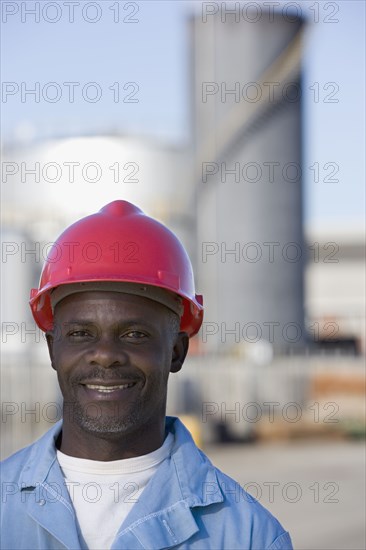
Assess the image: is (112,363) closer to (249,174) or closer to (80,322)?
(80,322)

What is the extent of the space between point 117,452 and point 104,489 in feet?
0.29

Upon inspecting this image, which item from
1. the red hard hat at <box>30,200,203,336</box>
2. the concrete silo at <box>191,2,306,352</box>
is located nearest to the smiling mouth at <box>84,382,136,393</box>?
the red hard hat at <box>30,200,203,336</box>

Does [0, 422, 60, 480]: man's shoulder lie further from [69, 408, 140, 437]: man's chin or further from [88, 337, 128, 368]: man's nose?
[88, 337, 128, 368]: man's nose

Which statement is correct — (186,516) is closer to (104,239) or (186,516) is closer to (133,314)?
(133,314)

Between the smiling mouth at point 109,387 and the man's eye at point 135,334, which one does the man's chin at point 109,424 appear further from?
the man's eye at point 135,334

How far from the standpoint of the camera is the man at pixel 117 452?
1.95 m

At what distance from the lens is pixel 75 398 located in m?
2.01

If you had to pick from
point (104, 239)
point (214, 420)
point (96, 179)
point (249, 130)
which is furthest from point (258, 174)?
point (104, 239)

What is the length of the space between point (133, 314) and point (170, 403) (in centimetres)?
1098

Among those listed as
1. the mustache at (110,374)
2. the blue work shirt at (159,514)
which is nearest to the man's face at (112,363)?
the mustache at (110,374)

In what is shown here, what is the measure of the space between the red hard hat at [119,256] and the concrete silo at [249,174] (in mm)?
15456

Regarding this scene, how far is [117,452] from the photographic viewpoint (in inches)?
79.8

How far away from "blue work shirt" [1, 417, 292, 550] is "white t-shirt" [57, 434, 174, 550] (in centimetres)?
3

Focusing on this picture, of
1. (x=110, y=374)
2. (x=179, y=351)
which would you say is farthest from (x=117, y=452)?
(x=179, y=351)
